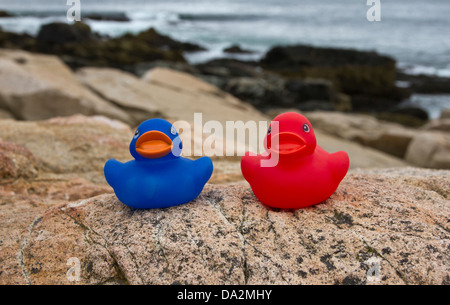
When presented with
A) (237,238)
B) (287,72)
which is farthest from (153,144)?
(287,72)

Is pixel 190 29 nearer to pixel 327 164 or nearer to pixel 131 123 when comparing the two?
pixel 131 123

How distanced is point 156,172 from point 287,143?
2.63ft

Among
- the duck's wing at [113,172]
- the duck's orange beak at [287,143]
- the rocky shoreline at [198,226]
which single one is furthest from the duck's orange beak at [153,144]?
the duck's orange beak at [287,143]

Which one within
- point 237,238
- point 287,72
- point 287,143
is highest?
point 287,143

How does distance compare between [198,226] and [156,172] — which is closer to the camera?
[198,226]

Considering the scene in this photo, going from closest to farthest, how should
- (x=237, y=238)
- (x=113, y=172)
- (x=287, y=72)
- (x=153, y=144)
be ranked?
(x=237, y=238) → (x=153, y=144) → (x=113, y=172) → (x=287, y=72)

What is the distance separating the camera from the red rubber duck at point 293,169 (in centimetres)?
229

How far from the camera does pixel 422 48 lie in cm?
2300

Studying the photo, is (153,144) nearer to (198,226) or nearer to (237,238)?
(198,226)

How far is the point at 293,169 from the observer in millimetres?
2330

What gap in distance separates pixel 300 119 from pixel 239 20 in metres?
38.0

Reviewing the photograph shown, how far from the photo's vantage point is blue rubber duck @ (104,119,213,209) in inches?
89.2

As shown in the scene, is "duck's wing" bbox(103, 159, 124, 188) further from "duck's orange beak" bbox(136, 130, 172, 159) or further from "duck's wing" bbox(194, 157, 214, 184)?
"duck's wing" bbox(194, 157, 214, 184)
